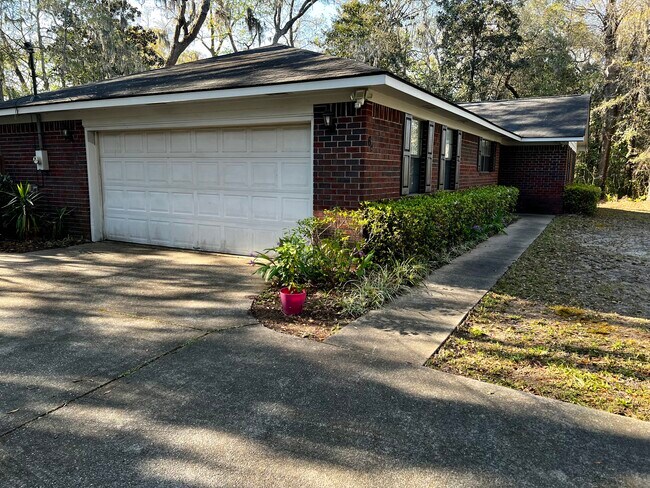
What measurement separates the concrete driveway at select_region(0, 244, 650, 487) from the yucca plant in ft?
16.4

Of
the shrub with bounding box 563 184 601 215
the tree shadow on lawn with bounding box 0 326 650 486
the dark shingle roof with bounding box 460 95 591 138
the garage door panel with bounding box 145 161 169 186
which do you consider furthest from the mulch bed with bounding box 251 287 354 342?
the shrub with bounding box 563 184 601 215

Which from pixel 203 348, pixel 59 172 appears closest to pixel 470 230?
pixel 203 348

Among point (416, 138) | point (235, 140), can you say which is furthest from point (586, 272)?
point (235, 140)

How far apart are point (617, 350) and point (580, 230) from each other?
913 centimetres

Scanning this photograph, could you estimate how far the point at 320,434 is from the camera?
2.75 metres

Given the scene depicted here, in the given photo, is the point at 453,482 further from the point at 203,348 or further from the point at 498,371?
the point at 203,348

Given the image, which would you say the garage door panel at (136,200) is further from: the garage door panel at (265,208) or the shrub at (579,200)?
the shrub at (579,200)

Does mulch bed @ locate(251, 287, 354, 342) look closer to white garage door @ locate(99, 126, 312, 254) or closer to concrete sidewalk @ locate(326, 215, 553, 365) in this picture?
concrete sidewalk @ locate(326, 215, 553, 365)

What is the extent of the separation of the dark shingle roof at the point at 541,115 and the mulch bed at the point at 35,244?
44.7 ft

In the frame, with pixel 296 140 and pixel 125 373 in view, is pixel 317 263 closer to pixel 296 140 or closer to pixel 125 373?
pixel 296 140

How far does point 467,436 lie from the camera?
108 inches

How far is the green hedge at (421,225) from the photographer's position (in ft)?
20.0

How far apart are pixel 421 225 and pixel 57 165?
23.9 feet

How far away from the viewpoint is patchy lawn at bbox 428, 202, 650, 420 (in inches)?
136
